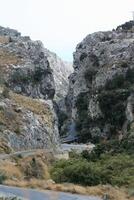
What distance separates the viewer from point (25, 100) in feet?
230

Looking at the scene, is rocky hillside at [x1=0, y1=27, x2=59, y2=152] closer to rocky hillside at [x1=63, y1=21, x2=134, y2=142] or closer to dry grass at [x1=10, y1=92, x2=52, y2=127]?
dry grass at [x1=10, y1=92, x2=52, y2=127]

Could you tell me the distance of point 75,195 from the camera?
26141 mm

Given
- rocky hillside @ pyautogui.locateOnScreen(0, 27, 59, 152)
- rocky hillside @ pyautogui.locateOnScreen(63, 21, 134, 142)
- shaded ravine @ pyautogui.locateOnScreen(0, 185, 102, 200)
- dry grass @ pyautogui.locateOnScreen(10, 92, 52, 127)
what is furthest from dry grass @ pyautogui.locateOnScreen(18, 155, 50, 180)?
rocky hillside @ pyautogui.locateOnScreen(63, 21, 134, 142)

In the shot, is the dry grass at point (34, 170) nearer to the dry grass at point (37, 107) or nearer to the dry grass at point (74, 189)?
the dry grass at point (74, 189)

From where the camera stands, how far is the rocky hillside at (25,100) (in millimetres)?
58875

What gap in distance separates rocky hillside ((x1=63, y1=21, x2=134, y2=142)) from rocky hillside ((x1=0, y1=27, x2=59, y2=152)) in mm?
10363

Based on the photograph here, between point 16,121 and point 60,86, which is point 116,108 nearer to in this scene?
point 16,121

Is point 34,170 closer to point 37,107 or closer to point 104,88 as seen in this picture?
point 37,107

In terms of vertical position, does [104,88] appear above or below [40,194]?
below

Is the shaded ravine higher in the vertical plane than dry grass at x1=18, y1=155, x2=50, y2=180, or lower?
higher

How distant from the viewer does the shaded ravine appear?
24053 millimetres

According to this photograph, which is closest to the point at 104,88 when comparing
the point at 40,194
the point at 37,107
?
the point at 37,107

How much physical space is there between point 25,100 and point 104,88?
4541 centimetres

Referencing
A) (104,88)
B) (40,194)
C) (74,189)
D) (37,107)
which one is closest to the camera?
(40,194)
